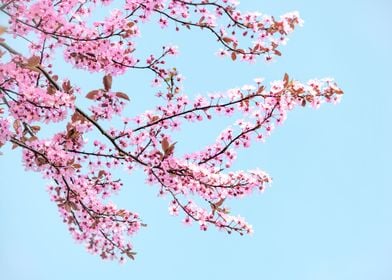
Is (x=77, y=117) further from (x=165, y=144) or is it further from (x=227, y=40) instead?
(x=227, y=40)

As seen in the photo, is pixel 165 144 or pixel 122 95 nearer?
pixel 165 144

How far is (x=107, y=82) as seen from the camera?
Result: 20.7 ft

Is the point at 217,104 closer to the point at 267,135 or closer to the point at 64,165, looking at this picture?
the point at 267,135

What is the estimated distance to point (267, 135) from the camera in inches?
228

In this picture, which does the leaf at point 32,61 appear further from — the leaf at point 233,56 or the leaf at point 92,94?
the leaf at point 233,56

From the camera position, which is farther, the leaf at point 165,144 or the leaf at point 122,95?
the leaf at point 122,95

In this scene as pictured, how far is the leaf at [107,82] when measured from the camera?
6.27 metres

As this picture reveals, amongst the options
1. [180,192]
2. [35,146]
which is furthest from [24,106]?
[180,192]

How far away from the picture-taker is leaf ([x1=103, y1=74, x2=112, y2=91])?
20.6 ft

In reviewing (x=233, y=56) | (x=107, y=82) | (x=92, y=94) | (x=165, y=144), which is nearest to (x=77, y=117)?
(x=92, y=94)

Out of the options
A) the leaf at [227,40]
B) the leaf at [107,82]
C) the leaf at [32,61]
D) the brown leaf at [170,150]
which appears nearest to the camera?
the leaf at [32,61]

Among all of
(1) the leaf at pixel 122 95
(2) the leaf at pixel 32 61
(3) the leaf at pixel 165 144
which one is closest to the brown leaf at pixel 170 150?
(3) the leaf at pixel 165 144

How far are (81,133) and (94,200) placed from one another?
106 cm

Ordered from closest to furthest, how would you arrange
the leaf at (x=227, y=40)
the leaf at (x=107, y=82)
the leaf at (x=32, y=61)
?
the leaf at (x=32, y=61)
the leaf at (x=107, y=82)
the leaf at (x=227, y=40)
